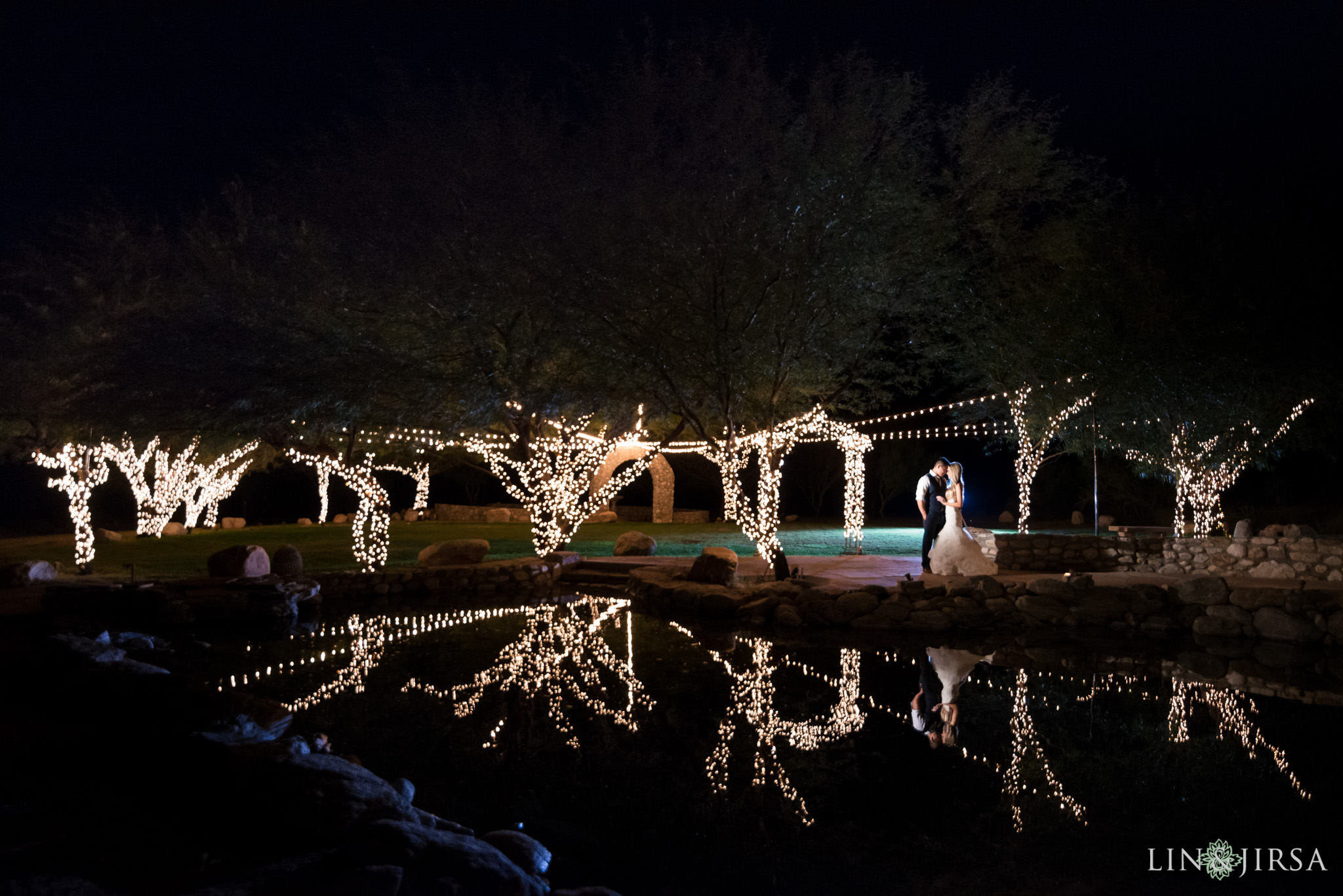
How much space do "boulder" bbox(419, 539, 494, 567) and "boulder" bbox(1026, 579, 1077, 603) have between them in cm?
923

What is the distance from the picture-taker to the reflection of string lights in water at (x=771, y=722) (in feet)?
18.7

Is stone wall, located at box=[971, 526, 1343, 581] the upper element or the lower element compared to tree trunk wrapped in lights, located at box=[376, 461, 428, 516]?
lower

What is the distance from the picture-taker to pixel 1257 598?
33.6 feet

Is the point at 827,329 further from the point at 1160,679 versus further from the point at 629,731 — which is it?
the point at 629,731

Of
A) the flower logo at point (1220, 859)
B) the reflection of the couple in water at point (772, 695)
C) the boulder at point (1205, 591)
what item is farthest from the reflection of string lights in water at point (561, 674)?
the boulder at point (1205, 591)

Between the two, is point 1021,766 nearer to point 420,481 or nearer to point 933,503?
point 933,503

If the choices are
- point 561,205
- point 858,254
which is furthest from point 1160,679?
point 561,205

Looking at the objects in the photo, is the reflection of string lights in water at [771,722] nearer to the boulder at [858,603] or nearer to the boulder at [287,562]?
the boulder at [858,603]

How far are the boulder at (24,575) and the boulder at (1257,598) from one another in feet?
51.0

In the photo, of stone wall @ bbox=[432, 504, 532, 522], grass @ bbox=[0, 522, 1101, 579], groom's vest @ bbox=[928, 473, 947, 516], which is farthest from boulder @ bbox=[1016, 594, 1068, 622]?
stone wall @ bbox=[432, 504, 532, 522]

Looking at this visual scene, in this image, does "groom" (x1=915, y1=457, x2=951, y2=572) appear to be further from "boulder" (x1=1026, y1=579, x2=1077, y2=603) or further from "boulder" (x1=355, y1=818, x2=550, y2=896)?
"boulder" (x1=355, y1=818, x2=550, y2=896)

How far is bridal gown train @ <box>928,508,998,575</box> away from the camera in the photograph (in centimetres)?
1337

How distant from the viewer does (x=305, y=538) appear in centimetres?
2130

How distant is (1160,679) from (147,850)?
802cm
